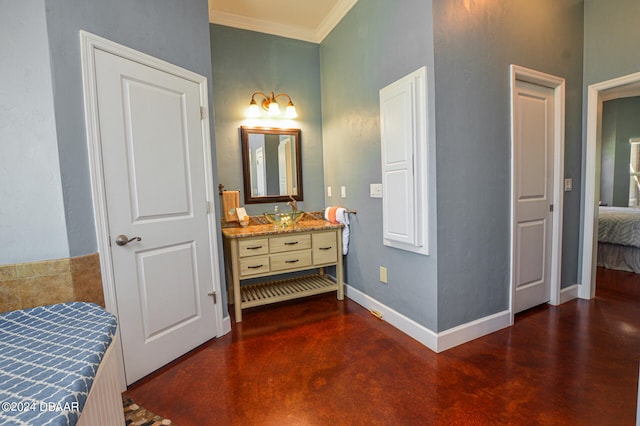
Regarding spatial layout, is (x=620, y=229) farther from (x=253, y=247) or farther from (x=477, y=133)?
(x=253, y=247)

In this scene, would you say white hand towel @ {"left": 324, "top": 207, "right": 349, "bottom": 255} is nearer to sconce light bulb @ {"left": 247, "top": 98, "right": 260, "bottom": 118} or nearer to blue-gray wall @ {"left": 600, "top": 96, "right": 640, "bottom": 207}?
sconce light bulb @ {"left": 247, "top": 98, "right": 260, "bottom": 118}

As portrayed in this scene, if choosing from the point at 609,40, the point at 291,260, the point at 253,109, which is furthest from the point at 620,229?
the point at 253,109

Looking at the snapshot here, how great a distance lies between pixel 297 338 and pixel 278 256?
0.74m

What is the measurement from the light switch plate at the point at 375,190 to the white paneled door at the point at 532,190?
1.04 metres

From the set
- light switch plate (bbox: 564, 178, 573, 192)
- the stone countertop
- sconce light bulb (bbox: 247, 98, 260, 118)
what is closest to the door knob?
the stone countertop

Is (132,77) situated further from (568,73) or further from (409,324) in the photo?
(568,73)

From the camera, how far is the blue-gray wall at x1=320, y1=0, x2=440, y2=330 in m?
1.98

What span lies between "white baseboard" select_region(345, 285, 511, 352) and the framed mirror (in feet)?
5.28

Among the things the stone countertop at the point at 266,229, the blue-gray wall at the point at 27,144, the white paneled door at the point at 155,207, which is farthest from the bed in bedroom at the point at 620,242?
the blue-gray wall at the point at 27,144

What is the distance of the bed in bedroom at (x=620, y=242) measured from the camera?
11.0 ft

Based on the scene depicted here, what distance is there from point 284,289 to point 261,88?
2178mm

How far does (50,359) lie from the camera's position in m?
0.88

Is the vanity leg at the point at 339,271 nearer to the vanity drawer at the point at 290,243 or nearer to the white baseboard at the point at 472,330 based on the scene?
the vanity drawer at the point at 290,243

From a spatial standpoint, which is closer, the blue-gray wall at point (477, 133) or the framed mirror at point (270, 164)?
the blue-gray wall at point (477, 133)
